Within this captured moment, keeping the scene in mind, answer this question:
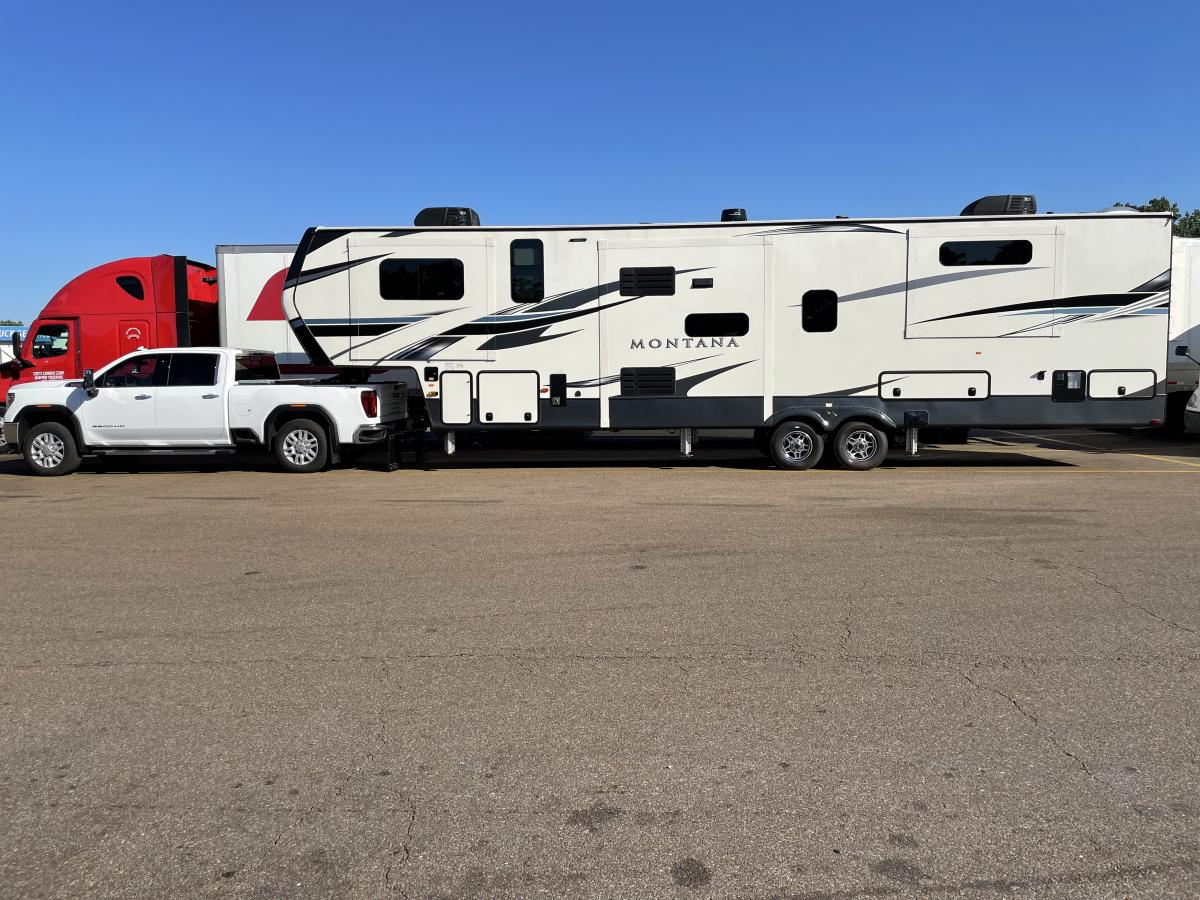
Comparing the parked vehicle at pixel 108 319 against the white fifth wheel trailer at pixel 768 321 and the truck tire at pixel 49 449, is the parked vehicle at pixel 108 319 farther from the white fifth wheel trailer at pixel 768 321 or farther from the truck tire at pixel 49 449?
the white fifth wheel trailer at pixel 768 321

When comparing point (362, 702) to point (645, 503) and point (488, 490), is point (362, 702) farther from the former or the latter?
point (488, 490)

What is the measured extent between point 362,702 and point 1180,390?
16553 millimetres

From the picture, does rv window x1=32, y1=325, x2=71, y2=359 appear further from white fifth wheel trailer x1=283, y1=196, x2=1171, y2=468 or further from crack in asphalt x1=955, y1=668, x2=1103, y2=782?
crack in asphalt x1=955, y1=668, x2=1103, y2=782

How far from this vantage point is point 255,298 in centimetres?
1412

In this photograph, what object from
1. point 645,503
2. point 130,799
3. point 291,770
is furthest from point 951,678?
point 645,503

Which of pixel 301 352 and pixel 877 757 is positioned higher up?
pixel 301 352

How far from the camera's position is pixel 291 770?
139 inches

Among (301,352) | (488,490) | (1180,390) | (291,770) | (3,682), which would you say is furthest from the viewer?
(1180,390)

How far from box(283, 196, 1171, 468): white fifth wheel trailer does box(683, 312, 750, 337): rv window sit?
20 millimetres

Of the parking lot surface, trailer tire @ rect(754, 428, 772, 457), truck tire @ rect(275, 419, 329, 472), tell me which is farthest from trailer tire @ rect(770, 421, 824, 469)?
truck tire @ rect(275, 419, 329, 472)

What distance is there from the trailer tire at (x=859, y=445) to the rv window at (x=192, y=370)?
29.6ft

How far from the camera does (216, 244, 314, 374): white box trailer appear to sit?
1405 cm

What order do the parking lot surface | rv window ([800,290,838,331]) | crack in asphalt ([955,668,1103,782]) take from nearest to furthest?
the parking lot surface < crack in asphalt ([955,668,1103,782]) < rv window ([800,290,838,331])

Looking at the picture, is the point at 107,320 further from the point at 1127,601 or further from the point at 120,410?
the point at 1127,601
